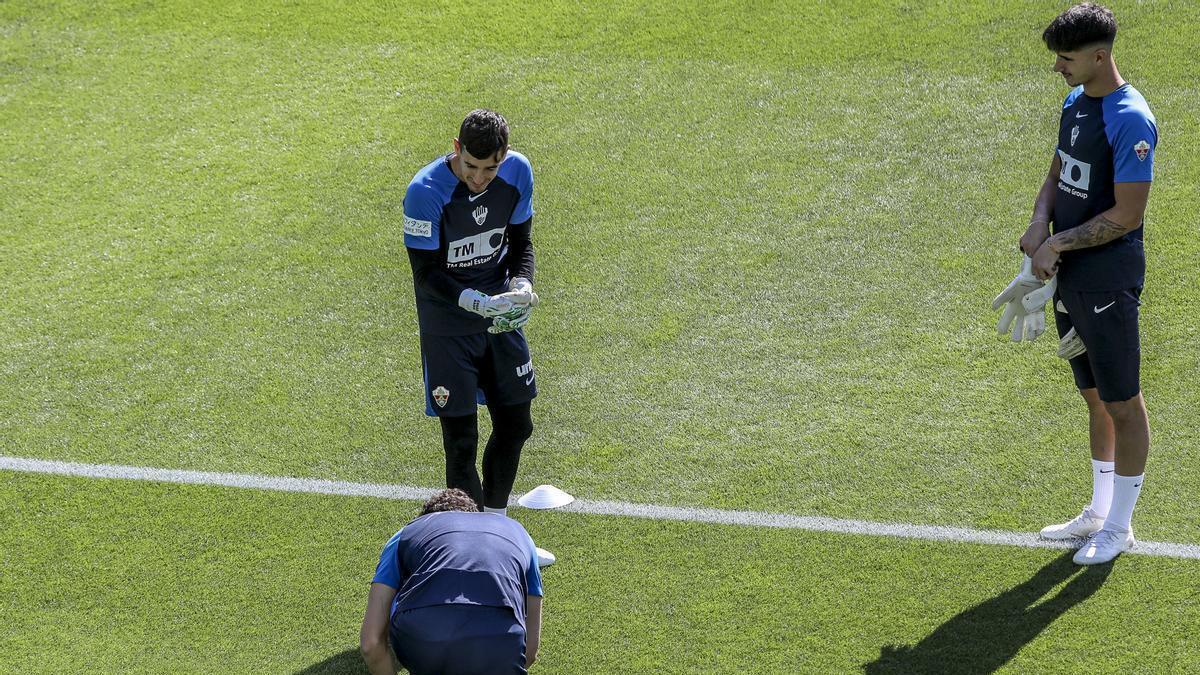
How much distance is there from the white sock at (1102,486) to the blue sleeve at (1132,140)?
1501 millimetres

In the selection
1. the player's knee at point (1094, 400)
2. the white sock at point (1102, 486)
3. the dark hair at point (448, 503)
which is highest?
the dark hair at point (448, 503)

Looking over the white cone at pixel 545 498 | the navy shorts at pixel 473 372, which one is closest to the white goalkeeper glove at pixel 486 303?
the navy shorts at pixel 473 372

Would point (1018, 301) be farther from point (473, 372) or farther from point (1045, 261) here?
point (473, 372)

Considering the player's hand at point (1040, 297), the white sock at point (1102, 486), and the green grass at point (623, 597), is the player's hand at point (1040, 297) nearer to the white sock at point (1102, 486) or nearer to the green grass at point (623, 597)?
the white sock at point (1102, 486)

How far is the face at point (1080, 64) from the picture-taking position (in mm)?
5676

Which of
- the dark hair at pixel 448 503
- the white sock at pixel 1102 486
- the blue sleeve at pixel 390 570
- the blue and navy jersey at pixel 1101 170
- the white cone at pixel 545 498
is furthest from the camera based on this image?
the white cone at pixel 545 498

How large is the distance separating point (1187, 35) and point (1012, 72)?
4.92 feet

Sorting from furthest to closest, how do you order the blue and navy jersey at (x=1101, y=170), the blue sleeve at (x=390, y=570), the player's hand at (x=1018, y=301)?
the player's hand at (x=1018, y=301) → the blue and navy jersey at (x=1101, y=170) → the blue sleeve at (x=390, y=570)

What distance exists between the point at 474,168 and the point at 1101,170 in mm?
2828

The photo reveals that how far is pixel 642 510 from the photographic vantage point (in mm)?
6949

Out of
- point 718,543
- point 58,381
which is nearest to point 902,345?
point 718,543

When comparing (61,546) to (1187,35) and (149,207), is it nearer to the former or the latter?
(149,207)

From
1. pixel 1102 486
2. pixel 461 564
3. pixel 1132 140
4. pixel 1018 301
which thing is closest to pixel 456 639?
pixel 461 564

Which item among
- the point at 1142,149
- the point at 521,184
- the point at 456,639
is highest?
the point at 1142,149
